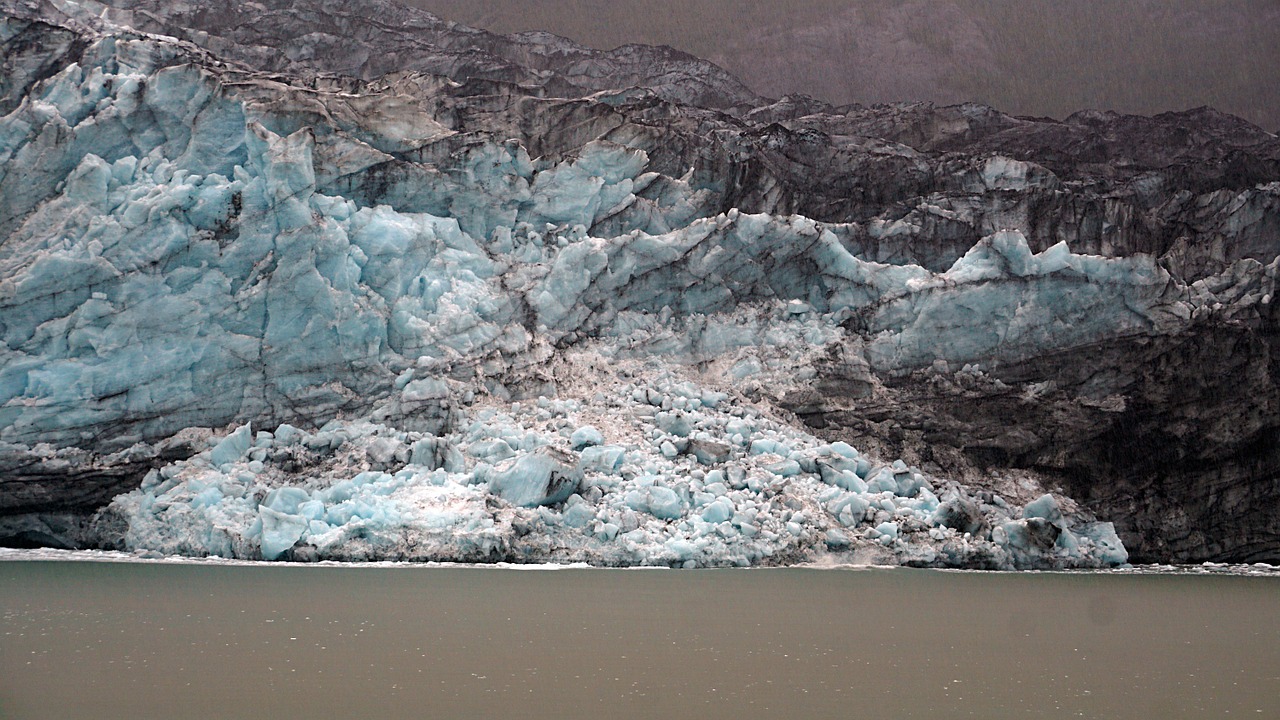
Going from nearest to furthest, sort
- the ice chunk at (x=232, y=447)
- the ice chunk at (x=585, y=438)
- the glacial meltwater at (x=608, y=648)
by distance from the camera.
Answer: the glacial meltwater at (x=608, y=648) < the ice chunk at (x=232, y=447) < the ice chunk at (x=585, y=438)

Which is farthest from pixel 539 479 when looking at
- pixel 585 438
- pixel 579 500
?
pixel 585 438

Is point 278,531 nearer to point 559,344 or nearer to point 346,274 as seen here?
point 346,274

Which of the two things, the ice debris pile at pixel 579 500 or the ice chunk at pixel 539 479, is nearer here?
the ice debris pile at pixel 579 500

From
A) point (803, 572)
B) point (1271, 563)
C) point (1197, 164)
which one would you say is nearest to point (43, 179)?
point (803, 572)

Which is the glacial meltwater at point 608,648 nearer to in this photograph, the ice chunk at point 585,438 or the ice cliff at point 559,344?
the ice cliff at point 559,344

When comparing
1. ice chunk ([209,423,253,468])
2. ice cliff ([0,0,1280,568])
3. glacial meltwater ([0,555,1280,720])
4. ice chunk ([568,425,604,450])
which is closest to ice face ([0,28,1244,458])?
ice cliff ([0,0,1280,568])

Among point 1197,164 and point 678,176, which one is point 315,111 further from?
point 1197,164

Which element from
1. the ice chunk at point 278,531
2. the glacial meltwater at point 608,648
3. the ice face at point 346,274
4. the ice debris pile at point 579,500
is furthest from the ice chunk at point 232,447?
the glacial meltwater at point 608,648

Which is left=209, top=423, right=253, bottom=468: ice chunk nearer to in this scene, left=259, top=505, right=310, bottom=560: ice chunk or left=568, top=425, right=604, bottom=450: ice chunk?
left=259, top=505, right=310, bottom=560: ice chunk

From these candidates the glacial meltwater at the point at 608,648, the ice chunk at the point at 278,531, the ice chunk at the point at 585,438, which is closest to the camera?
the glacial meltwater at the point at 608,648
